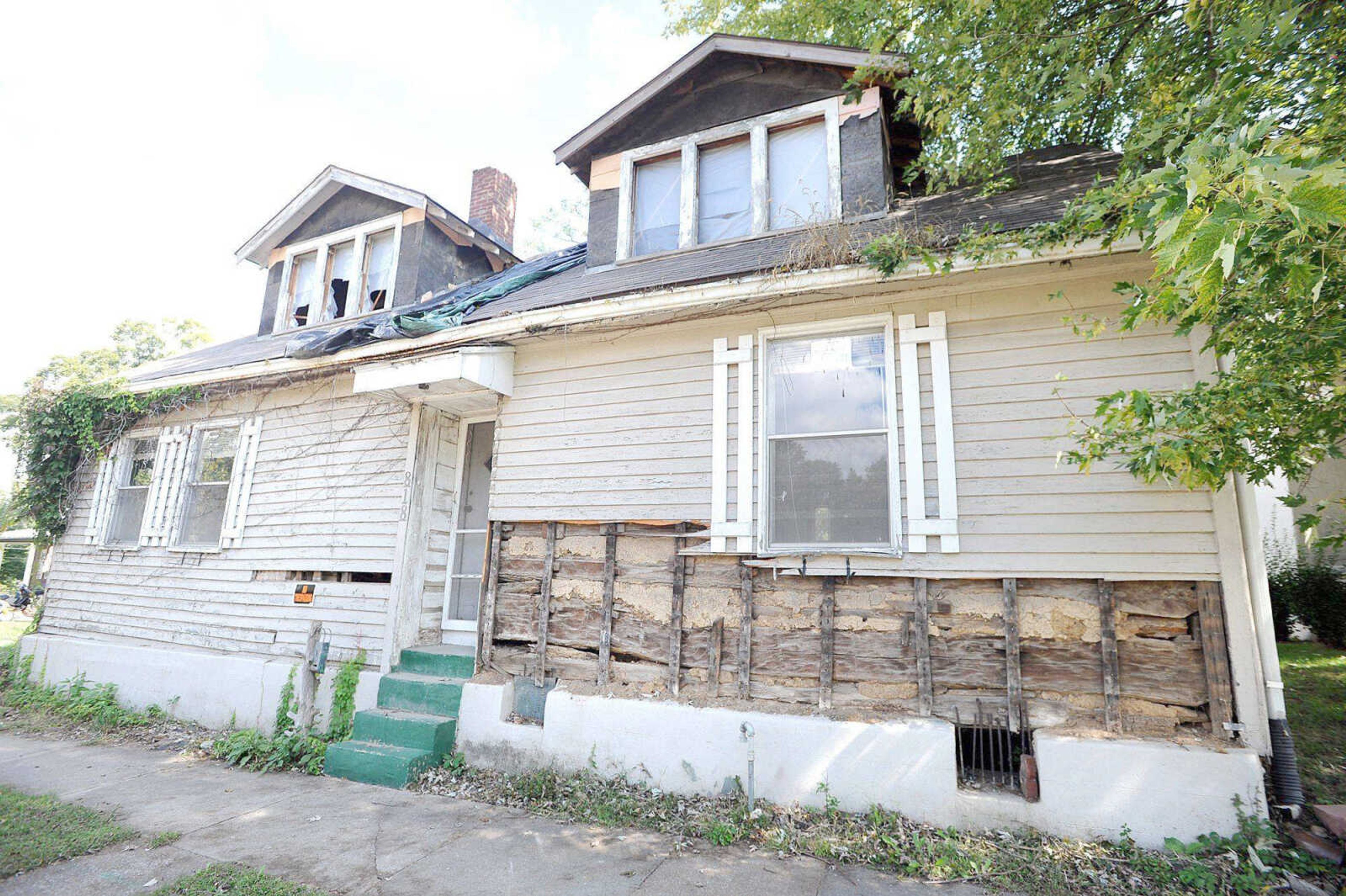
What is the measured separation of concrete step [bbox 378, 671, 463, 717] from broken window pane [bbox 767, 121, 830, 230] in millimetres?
5141

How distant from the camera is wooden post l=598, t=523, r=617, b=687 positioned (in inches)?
196

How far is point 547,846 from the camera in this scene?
12.5ft

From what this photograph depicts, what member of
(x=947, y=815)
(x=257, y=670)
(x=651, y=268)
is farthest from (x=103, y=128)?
(x=947, y=815)

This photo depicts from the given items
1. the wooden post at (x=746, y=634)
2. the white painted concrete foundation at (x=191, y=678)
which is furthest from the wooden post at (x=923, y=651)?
the white painted concrete foundation at (x=191, y=678)

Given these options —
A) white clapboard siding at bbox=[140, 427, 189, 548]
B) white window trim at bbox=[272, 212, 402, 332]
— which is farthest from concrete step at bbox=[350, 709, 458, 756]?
white window trim at bbox=[272, 212, 402, 332]

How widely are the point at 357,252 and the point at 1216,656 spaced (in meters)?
9.74

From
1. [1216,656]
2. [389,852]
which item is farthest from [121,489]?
[1216,656]

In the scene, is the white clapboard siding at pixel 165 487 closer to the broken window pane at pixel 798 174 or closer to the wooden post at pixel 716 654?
the wooden post at pixel 716 654

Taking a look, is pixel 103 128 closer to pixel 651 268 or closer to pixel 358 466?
pixel 358 466

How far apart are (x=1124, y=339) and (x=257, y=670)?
328 inches

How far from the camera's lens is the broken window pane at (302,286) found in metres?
8.66

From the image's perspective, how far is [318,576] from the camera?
21.6ft

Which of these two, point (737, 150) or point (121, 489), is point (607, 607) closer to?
point (737, 150)

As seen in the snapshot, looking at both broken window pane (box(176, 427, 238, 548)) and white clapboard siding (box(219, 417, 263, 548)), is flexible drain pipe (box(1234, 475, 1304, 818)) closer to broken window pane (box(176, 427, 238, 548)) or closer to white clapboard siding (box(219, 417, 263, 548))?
white clapboard siding (box(219, 417, 263, 548))
